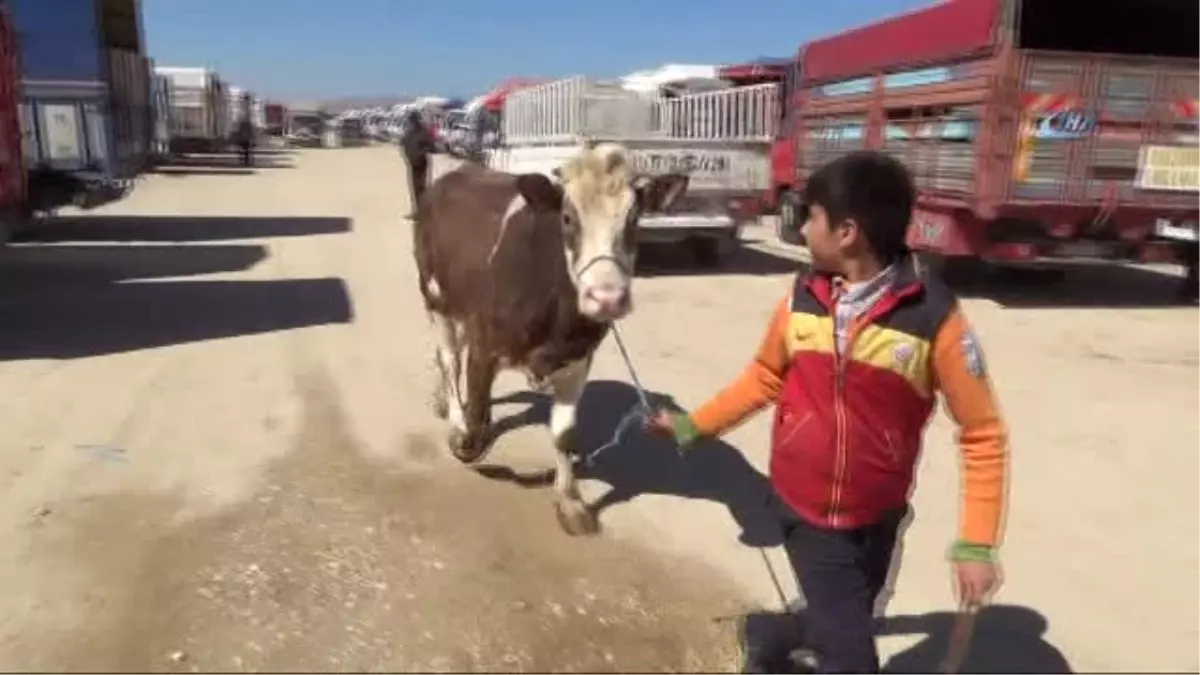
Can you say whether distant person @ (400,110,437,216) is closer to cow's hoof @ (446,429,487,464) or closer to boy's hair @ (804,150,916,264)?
cow's hoof @ (446,429,487,464)

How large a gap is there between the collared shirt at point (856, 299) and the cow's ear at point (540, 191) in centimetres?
191

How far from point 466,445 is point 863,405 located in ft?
9.84

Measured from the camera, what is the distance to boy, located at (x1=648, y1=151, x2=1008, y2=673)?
8.16 feet

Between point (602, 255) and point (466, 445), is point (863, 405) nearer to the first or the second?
point (602, 255)

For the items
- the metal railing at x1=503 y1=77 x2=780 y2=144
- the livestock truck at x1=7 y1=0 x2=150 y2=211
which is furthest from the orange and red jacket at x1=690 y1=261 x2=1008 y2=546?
the livestock truck at x1=7 y1=0 x2=150 y2=211

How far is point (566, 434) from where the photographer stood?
4785 millimetres

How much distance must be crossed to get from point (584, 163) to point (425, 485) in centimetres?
196

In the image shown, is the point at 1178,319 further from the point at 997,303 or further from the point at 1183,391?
the point at 1183,391

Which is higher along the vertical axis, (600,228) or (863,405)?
(600,228)

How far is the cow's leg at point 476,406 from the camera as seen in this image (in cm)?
486

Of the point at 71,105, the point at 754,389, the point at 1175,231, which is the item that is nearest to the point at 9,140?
the point at 71,105

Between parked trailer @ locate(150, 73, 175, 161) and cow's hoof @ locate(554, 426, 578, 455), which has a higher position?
parked trailer @ locate(150, 73, 175, 161)

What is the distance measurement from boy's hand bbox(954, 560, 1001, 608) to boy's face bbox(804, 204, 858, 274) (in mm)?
805

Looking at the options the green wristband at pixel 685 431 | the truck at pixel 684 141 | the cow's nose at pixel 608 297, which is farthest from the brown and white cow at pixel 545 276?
the truck at pixel 684 141
